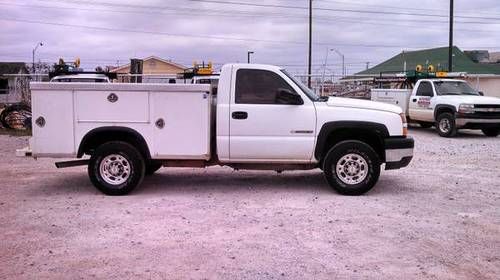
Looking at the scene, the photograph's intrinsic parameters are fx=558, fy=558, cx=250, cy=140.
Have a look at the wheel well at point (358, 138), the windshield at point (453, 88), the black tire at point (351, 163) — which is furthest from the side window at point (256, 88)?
the windshield at point (453, 88)

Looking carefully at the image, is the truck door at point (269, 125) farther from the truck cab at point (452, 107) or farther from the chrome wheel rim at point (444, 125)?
the chrome wheel rim at point (444, 125)

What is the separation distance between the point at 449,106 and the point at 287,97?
1075 centimetres

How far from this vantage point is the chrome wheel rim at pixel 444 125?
17.5 metres

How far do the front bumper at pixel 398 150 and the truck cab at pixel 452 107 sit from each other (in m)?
9.33

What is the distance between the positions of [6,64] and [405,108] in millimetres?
44625

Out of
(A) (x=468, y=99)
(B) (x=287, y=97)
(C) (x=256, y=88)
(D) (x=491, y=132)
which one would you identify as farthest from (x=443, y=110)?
(C) (x=256, y=88)

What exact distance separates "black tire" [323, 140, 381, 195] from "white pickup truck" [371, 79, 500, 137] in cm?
976

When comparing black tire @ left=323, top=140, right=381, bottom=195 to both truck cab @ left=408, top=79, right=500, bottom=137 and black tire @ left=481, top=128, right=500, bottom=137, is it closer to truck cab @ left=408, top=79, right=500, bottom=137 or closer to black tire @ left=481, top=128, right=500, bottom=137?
truck cab @ left=408, top=79, right=500, bottom=137

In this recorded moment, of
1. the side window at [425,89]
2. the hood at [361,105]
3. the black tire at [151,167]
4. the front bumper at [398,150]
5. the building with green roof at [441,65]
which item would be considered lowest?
the black tire at [151,167]

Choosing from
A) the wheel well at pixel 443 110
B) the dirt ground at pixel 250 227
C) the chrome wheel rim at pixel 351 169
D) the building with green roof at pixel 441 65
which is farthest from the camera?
the building with green roof at pixel 441 65

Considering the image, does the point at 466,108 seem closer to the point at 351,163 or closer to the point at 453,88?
the point at 453,88

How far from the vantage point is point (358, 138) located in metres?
8.64

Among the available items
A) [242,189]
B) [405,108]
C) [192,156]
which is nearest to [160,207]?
[192,156]

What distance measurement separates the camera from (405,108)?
20.2 metres
